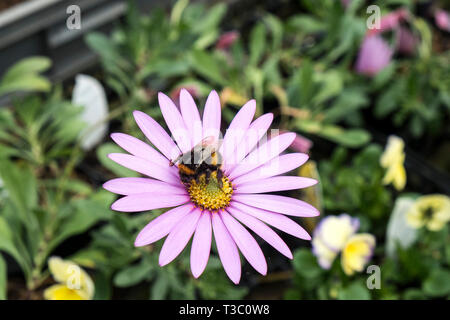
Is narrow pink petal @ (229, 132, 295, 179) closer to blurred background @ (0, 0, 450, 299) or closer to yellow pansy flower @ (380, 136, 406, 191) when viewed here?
blurred background @ (0, 0, 450, 299)

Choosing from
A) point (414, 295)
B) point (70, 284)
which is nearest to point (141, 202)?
point (70, 284)

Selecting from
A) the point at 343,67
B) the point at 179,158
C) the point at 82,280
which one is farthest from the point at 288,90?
the point at 179,158

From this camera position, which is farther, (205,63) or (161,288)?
(205,63)

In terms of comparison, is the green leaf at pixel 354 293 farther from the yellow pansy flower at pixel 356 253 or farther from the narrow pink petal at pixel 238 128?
the narrow pink petal at pixel 238 128

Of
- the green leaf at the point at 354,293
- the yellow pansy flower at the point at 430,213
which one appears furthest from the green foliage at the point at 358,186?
the green leaf at the point at 354,293

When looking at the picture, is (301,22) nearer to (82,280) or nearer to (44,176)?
(44,176)

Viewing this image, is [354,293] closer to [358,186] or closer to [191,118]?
[358,186]
